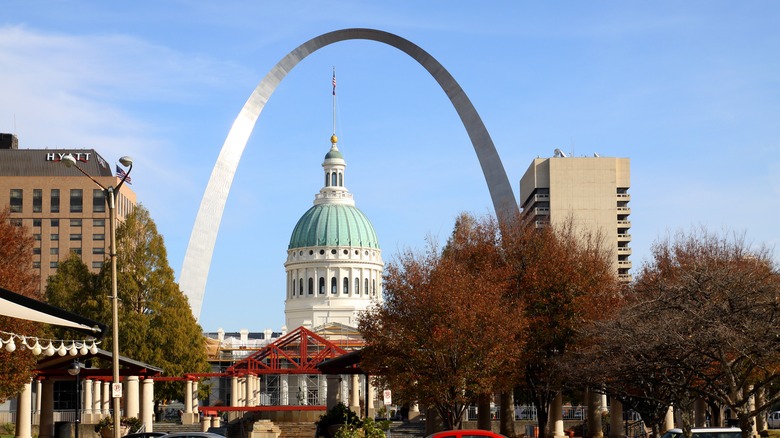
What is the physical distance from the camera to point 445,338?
47.3 meters

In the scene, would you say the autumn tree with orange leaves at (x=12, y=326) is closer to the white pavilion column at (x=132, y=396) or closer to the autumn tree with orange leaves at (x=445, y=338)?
the white pavilion column at (x=132, y=396)

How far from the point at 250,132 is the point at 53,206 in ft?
173

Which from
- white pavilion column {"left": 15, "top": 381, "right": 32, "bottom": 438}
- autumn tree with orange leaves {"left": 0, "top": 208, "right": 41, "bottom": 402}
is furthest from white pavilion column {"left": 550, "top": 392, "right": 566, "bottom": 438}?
autumn tree with orange leaves {"left": 0, "top": 208, "right": 41, "bottom": 402}

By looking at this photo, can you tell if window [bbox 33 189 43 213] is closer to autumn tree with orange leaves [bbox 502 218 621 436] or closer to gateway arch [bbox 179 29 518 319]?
gateway arch [bbox 179 29 518 319]

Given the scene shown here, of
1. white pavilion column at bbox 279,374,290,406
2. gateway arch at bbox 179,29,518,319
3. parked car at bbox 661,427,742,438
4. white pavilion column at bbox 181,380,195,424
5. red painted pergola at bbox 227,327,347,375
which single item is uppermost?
gateway arch at bbox 179,29,518,319

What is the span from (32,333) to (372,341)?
48.7ft

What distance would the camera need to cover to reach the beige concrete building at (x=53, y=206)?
442 feet

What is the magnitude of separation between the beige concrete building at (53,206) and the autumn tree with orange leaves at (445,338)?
8890 cm

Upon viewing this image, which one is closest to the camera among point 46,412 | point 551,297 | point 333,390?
point 551,297

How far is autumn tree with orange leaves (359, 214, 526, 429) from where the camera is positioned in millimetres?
47844

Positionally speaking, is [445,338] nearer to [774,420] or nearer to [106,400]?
[106,400]

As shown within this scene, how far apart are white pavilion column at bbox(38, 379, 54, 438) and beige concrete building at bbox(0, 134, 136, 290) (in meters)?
80.5

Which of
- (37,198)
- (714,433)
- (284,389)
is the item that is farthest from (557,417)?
(284,389)

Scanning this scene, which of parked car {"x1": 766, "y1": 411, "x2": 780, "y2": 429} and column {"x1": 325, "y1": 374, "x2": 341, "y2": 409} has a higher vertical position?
column {"x1": 325, "y1": 374, "x2": 341, "y2": 409}
